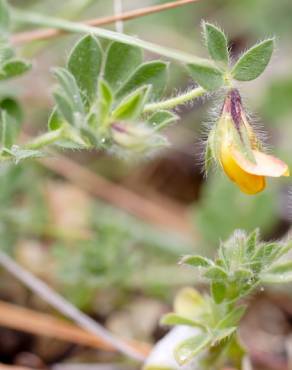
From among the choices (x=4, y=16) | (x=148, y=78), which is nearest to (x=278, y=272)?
(x=148, y=78)

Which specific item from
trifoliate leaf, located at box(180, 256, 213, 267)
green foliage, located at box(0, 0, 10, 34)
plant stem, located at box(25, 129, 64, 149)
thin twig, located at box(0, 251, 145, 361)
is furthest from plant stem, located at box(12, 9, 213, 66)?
thin twig, located at box(0, 251, 145, 361)

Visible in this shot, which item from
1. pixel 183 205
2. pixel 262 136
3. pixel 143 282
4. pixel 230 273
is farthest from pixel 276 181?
pixel 230 273

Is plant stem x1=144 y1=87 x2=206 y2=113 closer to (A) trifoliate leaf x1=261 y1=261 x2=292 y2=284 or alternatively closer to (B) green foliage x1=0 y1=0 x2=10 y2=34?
(A) trifoliate leaf x1=261 y1=261 x2=292 y2=284

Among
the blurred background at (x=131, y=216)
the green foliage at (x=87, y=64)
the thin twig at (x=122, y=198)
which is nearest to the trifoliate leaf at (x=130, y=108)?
the green foliage at (x=87, y=64)

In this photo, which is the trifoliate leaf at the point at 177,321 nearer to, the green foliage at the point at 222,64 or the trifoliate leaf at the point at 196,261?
the trifoliate leaf at the point at 196,261

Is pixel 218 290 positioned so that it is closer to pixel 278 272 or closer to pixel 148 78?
pixel 278 272
